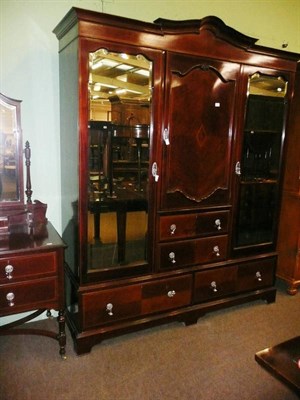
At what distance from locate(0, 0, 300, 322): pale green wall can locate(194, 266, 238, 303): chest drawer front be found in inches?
44.4

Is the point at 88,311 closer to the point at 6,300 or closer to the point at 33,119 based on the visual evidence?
the point at 6,300

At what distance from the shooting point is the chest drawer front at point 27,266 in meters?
1.69

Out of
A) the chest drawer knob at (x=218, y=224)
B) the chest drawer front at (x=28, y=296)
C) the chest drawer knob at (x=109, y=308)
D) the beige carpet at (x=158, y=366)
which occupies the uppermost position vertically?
the chest drawer knob at (x=218, y=224)

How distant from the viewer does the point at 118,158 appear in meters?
2.00

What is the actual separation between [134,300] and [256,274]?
110 cm

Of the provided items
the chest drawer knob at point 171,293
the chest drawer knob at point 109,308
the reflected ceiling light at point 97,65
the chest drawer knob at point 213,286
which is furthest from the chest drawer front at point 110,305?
the reflected ceiling light at point 97,65

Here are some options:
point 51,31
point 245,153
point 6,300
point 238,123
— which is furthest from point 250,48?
point 6,300

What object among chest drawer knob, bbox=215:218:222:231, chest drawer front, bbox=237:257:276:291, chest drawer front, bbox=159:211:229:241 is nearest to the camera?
chest drawer front, bbox=159:211:229:241

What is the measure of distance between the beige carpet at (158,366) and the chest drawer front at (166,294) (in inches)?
7.7

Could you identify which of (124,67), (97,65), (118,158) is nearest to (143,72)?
(124,67)

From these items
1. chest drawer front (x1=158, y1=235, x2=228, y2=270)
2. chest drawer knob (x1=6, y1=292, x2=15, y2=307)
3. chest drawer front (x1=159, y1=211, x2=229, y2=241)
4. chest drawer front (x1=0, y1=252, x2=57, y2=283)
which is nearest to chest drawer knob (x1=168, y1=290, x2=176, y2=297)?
chest drawer front (x1=158, y1=235, x2=228, y2=270)

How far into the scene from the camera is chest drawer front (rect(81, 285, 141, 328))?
198cm

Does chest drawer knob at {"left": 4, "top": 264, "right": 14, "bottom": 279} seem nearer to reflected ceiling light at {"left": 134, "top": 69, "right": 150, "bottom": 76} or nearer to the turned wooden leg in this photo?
the turned wooden leg

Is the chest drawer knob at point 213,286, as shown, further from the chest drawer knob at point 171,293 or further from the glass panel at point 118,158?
the glass panel at point 118,158
